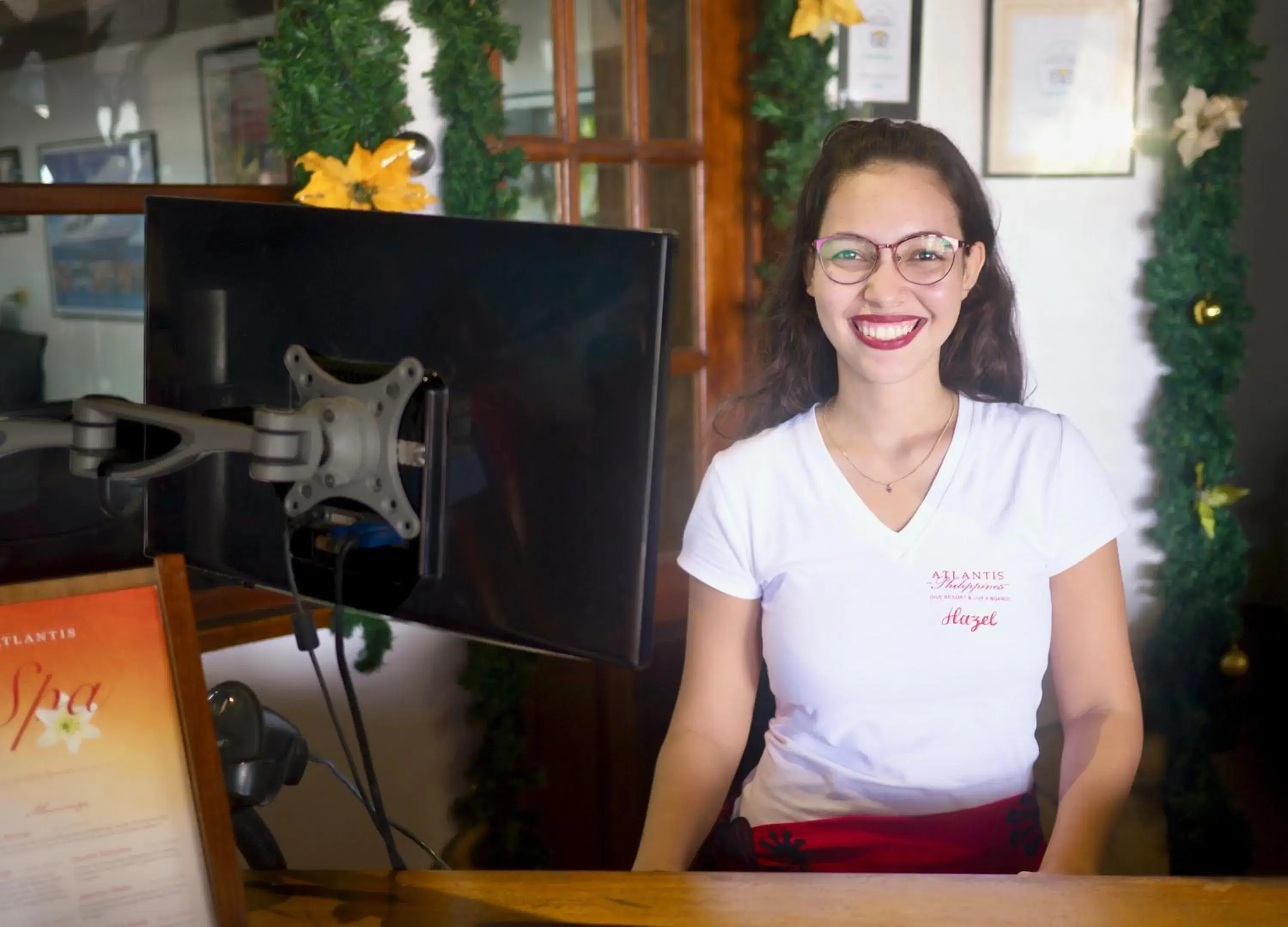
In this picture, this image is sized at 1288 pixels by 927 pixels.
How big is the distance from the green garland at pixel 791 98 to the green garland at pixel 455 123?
2.16 feet

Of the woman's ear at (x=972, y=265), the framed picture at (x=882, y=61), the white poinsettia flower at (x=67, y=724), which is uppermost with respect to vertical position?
the framed picture at (x=882, y=61)

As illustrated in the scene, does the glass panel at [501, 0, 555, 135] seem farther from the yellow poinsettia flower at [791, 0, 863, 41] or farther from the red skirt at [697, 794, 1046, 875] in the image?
the red skirt at [697, 794, 1046, 875]

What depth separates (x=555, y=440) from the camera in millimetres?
743

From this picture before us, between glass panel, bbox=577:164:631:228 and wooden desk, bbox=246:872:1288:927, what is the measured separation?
1834mm

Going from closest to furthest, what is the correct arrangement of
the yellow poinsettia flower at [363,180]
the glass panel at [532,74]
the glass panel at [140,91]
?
the yellow poinsettia flower at [363,180] → the glass panel at [140,91] → the glass panel at [532,74]

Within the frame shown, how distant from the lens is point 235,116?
99.4 inches

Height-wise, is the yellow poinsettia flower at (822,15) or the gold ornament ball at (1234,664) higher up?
the yellow poinsettia flower at (822,15)

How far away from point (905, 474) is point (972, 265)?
0.27m

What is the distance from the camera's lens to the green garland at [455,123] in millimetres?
2029

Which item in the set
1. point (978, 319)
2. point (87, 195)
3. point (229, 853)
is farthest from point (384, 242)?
point (87, 195)

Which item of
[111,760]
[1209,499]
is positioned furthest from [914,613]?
[1209,499]

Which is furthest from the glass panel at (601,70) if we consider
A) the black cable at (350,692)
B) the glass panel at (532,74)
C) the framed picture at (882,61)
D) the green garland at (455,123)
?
the black cable at (350,692)

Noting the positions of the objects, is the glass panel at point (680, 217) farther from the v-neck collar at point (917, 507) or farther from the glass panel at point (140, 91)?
the v-neck collar at point (917, 507)

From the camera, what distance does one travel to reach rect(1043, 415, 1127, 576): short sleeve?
1388 millimetres
